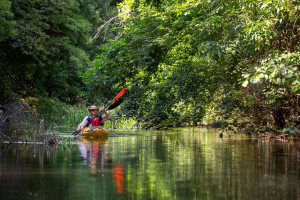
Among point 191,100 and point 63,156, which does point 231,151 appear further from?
point 191,100

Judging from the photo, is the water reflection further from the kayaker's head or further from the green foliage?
the green foliage

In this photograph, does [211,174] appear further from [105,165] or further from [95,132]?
[95,132]

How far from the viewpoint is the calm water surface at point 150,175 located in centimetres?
538

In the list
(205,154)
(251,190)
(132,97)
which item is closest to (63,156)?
(205,154)

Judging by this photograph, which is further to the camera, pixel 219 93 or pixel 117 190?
pixel 219 93

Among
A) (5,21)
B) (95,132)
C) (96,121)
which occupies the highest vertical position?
(5,21)

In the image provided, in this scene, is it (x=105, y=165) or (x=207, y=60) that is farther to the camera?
(x=207, y=60)

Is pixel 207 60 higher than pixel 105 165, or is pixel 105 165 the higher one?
pixel 207 60

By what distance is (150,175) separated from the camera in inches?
266

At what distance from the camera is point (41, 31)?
22188mm

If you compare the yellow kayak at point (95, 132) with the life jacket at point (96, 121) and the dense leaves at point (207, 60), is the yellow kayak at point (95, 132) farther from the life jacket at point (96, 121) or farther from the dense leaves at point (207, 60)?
the dense leaves at point (207, 60)

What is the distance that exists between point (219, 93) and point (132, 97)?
405 centimetres

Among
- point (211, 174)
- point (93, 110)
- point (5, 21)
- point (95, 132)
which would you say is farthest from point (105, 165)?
point (5, 21)

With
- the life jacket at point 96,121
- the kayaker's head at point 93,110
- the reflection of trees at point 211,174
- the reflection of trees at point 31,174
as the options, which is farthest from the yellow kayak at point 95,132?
the reflection of trees at point 211,174
